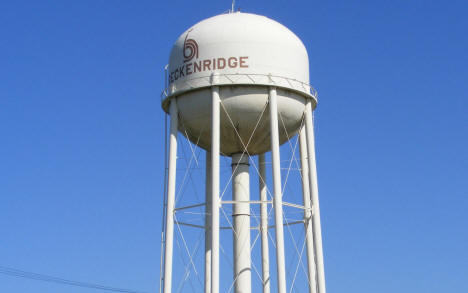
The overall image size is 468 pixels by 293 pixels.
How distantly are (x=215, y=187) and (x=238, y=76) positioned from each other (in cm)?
355

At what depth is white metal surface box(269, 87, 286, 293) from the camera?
2019 cm

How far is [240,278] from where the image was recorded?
23406mm

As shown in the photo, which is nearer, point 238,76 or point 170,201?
point 238,76

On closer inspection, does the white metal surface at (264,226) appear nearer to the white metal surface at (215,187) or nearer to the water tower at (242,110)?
the water tower at (242,110)

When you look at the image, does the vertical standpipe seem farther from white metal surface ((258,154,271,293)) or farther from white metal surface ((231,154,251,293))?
white metal surface ((258,154,271,293))

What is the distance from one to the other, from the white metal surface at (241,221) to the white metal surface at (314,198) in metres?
2.22

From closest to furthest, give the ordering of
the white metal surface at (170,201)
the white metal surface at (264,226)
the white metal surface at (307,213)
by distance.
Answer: the white metal surface at (170,201)
the white metal surface at (307,213)
the white metal surface at (264,226)

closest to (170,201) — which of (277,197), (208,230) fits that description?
(208,230)

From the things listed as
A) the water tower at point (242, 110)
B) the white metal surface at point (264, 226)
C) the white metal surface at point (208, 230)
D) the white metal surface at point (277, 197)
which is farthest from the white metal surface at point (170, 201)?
the white metal surface at point (264, 226)

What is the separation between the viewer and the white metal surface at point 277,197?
2019cm

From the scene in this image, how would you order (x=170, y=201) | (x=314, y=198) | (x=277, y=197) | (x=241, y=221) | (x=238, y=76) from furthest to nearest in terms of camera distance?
(x=241, y=221)
(x=314, y=198)
(x=170, y=201)
(x=238, y=76)
(x=277, y=197)

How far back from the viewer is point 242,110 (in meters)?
22.0

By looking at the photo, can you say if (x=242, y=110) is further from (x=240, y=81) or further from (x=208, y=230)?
(x=208, y=230)

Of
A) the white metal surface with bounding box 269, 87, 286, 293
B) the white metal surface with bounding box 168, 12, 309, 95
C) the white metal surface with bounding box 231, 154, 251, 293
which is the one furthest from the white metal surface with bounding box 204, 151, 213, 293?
the white metal surface with bounding box 168, 12, 309, 95
